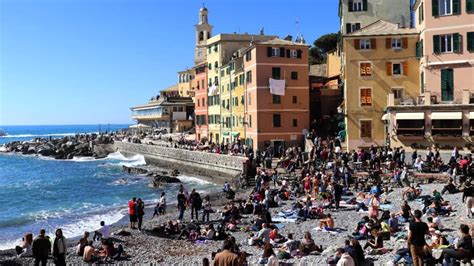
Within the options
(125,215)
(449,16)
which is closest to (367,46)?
(449,16)

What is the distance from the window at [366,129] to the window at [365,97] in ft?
5.13

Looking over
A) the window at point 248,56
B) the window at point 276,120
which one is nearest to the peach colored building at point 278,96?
the window at point 276,120

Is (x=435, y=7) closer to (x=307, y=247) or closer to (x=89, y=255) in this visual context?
(x=307, y=247)

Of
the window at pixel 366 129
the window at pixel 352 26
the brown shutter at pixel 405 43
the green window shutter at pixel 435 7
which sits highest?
the window at pixel 352 26

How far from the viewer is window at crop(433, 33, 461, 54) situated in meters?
38.5

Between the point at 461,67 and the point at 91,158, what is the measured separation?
70713mm

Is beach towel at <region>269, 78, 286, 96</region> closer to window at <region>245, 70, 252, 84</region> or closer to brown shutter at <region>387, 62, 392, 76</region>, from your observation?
window at <region>245, 70, 252, 84</region>

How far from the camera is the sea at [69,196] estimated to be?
3412cm

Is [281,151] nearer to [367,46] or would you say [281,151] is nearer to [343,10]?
[367,46]

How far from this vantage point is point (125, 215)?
35250mm

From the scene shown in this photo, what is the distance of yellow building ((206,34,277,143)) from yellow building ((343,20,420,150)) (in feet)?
75.6

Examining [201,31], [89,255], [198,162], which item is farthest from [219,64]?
[89,255]

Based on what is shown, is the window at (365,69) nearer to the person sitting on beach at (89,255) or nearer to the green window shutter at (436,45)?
the green window shutter at (436,45)

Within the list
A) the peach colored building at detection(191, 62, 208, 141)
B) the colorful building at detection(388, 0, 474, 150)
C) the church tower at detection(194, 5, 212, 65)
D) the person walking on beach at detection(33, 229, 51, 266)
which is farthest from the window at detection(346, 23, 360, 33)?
the church tower at detection(194, 5, 212, 65)
